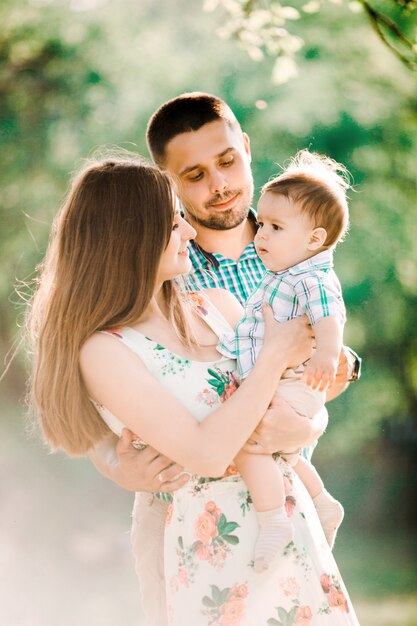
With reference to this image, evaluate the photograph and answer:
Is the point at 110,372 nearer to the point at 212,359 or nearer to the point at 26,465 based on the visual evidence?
the point at 212,359

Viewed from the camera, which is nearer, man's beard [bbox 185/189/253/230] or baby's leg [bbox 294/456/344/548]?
baby's leg [bbox 294/456/344/548]

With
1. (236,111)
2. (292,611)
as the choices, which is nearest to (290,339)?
(292,611)

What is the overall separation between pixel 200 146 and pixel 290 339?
3.50ft

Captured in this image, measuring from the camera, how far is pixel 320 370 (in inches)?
67.2

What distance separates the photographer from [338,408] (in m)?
6.36

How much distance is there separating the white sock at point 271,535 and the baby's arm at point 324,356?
255mm

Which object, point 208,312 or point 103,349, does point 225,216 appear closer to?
point 208,312

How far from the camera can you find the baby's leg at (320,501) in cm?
194

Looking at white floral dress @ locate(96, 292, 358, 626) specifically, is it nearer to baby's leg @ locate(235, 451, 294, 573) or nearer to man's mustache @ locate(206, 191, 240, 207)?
baby's leg @ locate(235, 451, 294, 573)

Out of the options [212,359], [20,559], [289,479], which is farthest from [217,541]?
[20,559]

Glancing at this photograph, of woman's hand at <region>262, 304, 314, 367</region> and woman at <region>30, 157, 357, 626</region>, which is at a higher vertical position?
woman's hand at <region>262, 304, 314, 367</region>

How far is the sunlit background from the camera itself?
6.00 m

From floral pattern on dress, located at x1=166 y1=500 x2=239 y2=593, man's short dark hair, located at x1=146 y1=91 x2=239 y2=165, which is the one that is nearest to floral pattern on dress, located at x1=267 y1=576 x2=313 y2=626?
floral pattern on dress, located at x1=166 y1=500 x2=239 y2=593

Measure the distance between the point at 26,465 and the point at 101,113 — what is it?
2.47m
